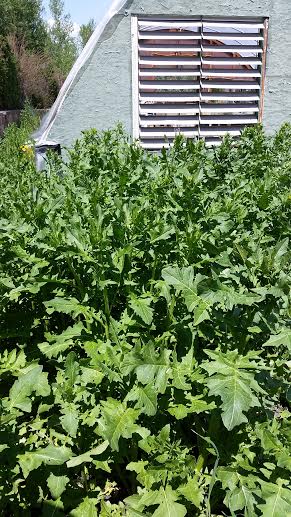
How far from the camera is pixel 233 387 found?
1640mm

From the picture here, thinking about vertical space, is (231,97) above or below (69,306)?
above

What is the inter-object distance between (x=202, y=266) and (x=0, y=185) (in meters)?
2.05

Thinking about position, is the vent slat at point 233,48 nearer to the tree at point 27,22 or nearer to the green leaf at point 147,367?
the green leaf at point 147,367

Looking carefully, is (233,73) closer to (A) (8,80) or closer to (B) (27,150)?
(B) (27,150)

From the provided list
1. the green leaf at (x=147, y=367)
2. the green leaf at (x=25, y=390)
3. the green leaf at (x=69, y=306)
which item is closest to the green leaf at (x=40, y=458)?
the green leaf at (x=25, y=390)

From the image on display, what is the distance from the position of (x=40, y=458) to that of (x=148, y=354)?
1.85 ft

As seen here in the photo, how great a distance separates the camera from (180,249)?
2248 millimetres

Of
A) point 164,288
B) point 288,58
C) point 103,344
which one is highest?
point 288,58

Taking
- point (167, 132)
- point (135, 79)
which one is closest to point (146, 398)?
point (135, 79)

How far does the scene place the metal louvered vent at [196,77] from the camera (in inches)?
264

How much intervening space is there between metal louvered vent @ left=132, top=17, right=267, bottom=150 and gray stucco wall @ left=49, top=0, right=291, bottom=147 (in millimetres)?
108

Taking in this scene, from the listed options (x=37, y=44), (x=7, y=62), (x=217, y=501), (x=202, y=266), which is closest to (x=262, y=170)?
(x=202, y=266)

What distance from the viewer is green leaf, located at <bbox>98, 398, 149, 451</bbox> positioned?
5.94ft

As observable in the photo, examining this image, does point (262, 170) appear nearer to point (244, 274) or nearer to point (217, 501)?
point (244, 274)
